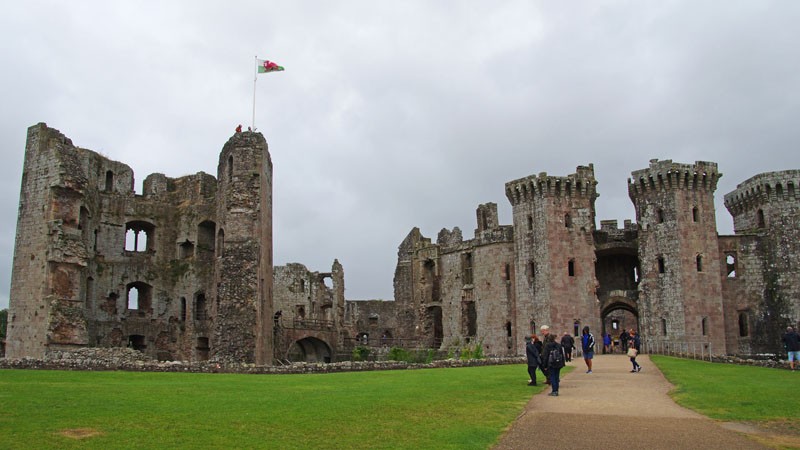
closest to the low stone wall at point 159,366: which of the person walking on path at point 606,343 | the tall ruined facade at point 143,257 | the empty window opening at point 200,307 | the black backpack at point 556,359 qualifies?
the tall ruined facade at point 143,257

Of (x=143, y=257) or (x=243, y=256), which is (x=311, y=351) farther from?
(x=243, y=256)

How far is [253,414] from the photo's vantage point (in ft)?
40.7

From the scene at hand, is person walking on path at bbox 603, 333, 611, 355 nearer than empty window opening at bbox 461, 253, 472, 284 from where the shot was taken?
Yes

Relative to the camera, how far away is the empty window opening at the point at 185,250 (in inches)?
1672

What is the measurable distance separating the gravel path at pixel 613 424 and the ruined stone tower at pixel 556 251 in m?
26.6

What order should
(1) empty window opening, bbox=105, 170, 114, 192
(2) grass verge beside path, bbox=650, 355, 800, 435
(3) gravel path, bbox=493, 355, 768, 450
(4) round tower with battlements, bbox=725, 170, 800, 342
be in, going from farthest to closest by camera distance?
1. (4) round tower with battlements, bbox=725, 170, 800, 342
2. (1) empty window opening, bbox=105, 170, 114, 192
3. (2) grass verge beside path, bbox=650, 355, 800, 435
4. (3) gravel path, bbox=493, 355, 768, 450

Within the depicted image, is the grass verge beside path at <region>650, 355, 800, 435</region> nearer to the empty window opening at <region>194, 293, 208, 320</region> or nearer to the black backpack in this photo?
the black backpack

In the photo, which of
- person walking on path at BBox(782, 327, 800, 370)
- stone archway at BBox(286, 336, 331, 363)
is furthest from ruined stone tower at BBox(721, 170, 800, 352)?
stone archway at BBox(286, 336, 331, 363)

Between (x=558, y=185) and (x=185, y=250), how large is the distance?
24100 mm

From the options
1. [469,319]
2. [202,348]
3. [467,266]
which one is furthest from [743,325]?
[202,348]

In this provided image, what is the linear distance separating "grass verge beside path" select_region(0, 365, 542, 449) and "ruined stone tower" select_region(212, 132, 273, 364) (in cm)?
1364

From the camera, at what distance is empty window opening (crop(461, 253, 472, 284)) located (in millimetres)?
51625

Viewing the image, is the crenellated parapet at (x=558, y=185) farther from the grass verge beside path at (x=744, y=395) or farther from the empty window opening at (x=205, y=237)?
the grass verge beside path at (x=744, y=395)

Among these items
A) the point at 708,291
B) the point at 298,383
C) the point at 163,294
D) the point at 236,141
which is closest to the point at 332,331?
the point at 163,294
